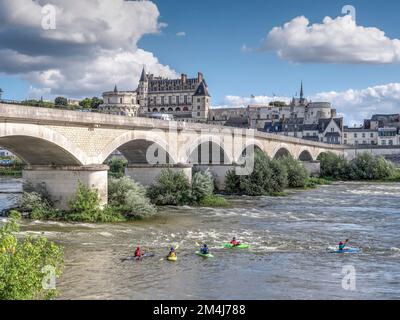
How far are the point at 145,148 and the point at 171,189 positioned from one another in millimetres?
3821

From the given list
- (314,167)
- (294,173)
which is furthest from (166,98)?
(294,173)

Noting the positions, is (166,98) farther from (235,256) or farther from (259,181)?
(235,256)

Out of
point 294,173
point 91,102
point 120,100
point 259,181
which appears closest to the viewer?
point 259,181

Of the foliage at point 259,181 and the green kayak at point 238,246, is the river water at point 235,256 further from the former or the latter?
the foliage at point 259,181

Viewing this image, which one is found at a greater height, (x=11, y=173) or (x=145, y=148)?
(x=145, y=148)

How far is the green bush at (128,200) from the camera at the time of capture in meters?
29.9

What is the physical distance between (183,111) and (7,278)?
14668 centimetres

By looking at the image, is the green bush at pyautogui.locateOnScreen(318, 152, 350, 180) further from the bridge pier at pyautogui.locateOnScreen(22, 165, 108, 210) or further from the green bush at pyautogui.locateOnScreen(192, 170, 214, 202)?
the bridge pier at pyautogui.locateOnScreen(22, 165, 108, 210)

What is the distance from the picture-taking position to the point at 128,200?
30.2 m

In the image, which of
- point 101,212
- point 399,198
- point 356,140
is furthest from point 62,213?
point 356,140

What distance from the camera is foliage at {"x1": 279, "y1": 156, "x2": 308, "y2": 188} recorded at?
5550cm

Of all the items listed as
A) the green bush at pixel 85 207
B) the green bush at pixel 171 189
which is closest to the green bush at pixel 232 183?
the green bush at pixel 171 189
